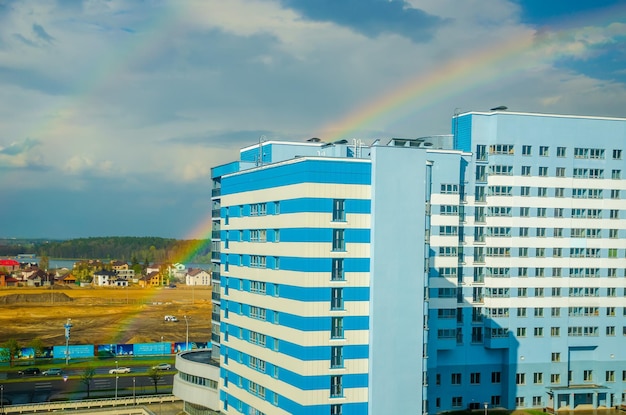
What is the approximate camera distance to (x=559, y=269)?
51969mm

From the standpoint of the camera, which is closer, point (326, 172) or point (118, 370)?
point (326, 172)

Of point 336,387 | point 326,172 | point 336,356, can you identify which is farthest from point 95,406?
point 326,172

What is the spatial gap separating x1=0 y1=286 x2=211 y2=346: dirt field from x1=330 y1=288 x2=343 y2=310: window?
74459 mm

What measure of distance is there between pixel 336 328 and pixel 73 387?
42330 mm

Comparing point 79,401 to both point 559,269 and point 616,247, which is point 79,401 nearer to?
point 559,269

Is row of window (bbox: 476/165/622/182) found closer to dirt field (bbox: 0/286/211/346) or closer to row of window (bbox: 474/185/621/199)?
row of window (bbox: 474/185/621/199)

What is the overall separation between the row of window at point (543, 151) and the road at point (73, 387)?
3560 cm

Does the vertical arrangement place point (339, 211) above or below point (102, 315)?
above

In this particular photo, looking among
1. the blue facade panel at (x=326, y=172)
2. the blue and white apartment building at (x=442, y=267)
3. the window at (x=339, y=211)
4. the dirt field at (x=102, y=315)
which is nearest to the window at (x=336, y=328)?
the blue and white apartment building at (x=442, y=267)

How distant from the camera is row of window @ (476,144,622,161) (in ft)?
167

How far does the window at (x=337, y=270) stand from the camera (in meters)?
35.0

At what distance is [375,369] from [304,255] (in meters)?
6.78

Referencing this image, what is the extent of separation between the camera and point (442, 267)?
161 ft

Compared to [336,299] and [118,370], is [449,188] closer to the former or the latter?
[336,299]
